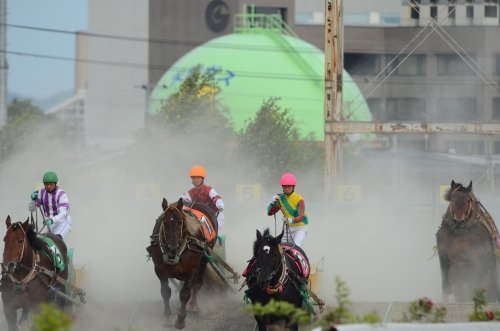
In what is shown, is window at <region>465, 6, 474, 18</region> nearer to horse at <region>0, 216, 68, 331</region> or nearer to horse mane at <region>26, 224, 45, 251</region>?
horse at <region>0, 216, 68, 331</region>

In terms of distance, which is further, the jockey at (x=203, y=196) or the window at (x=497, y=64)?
the window at (x=497, y=64)

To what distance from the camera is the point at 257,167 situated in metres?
55.8

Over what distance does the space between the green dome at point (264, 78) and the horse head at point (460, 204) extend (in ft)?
153

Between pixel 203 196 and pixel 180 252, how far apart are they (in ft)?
9.91

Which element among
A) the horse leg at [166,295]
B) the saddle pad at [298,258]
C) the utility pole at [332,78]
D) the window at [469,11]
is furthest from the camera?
the window at [469,11]

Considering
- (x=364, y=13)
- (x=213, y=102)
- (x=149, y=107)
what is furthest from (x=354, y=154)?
(x=364, y=13)

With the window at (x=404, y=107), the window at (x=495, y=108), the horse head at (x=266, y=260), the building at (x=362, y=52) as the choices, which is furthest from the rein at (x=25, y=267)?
the window at (x=404, y=107)

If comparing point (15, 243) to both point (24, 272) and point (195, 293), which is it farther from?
point (195, 293)

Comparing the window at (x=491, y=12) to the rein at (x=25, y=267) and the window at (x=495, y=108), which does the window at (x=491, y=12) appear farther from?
the rein at (x=25, y=267)

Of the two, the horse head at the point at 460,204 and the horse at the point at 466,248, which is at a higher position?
the horse head at the point at 460,204

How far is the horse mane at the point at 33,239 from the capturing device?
58.9 ft

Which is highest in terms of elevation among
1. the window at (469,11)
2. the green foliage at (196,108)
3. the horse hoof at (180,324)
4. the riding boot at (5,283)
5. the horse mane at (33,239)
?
the window at (469,11)

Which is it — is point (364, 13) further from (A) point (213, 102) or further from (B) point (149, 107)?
(A) point (213, 102)

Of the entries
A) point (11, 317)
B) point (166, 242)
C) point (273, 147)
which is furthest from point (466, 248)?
point (273, 147)
